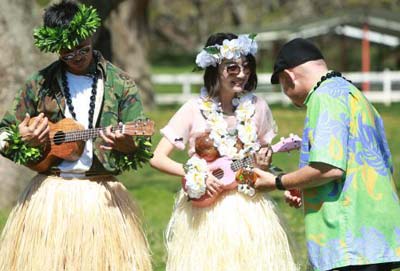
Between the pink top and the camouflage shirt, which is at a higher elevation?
the camouflage shirt

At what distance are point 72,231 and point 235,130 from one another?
1.12 metres

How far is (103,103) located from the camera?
6105 millimetres

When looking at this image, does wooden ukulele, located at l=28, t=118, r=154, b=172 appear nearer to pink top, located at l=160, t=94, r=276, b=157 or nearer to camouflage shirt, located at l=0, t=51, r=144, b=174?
camouflage shirt, located at l=0, t=51, r=144, b=174

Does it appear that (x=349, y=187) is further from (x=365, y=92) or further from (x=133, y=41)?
(x=365, y=92)

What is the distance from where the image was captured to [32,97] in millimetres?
6125

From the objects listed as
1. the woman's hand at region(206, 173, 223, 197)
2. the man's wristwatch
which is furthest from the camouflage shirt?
the man's wristwatch

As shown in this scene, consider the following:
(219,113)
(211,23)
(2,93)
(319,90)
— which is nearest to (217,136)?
(219,113)

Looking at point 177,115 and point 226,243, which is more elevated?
point 177,115

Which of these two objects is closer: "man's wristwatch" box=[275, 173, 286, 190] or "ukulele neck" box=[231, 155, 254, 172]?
"man's wristwatch" box=[275, 173, 286, 190]

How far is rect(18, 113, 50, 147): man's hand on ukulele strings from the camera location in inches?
231

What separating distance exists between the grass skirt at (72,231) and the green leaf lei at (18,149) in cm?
28

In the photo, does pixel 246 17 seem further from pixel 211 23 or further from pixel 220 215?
pixel 220 215

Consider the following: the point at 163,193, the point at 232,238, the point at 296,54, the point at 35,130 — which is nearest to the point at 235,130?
the point at 232,238

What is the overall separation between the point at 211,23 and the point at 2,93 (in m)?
53.9
